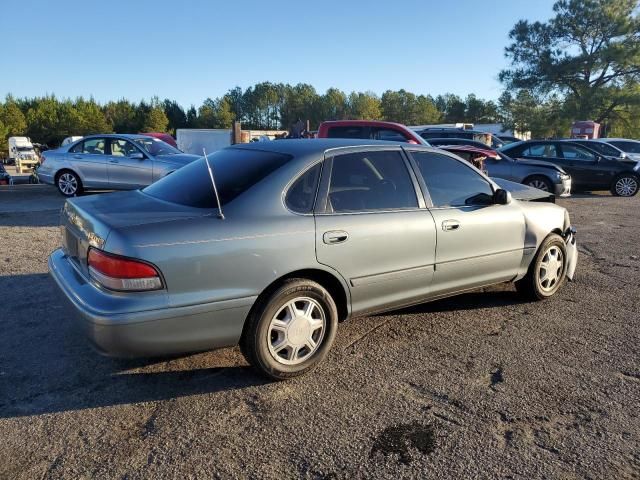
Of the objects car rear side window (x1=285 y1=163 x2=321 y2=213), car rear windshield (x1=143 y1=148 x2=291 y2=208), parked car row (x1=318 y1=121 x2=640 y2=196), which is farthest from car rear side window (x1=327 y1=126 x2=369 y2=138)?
car rear side window (x1=285 y1=163 x2=321 y2=213)

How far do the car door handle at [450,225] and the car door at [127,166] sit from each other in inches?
315

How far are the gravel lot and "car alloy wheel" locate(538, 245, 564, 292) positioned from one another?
295mm

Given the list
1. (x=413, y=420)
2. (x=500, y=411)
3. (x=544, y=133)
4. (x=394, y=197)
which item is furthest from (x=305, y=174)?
(x=544, y=133)

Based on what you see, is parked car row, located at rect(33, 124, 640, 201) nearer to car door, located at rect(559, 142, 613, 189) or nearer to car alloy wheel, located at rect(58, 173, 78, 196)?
car alloy wheel, located at rect(58, 173, 78, 196)

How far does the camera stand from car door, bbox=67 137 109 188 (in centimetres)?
1080

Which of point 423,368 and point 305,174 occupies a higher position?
point 305,174

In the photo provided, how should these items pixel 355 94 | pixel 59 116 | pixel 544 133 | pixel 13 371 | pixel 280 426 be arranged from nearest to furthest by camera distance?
pixel 280 426
pixel 13 371
pixel 544 133
pixel 59 116
pixel 355 94

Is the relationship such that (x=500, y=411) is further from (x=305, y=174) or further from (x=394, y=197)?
(x=305, y=174)

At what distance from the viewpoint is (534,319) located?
14.6ft

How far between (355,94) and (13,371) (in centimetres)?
10908

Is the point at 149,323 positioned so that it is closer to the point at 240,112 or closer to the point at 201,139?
the point at 201,139

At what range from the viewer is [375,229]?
3572 millimetres


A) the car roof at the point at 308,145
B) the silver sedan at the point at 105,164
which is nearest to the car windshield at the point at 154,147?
the silver sedan at the point at 105,164

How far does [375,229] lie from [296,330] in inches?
35.2
